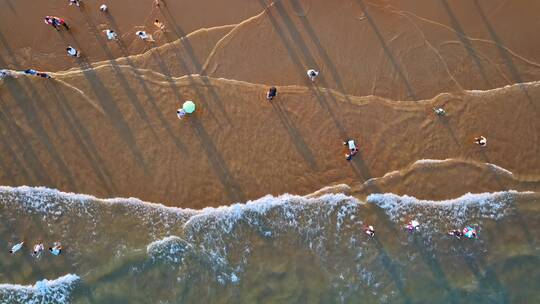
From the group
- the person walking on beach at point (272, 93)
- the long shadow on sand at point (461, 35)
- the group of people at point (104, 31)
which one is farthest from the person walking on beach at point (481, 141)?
the group of people at point (104, 31)

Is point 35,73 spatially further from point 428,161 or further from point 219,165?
point 428,161

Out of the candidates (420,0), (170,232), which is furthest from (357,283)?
(420,0)

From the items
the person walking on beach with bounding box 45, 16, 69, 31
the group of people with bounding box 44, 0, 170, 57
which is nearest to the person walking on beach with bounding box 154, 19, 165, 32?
the group of people with bounding box 44, 0, 170, 57

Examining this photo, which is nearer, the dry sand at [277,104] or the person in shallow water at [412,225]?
the person in shallow water at [412,225]

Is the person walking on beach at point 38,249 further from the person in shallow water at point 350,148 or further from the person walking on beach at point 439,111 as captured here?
the person walking on beach at point 439,111

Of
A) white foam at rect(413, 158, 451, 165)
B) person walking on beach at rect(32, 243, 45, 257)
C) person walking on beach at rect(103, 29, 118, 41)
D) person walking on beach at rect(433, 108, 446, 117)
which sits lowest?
white foam at rect(413, 158, 451, 165)

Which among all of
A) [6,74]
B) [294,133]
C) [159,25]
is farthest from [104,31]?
[294,133]

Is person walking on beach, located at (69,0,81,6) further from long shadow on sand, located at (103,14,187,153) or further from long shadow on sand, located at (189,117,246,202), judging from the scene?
long shadow on sand, located at (189,117,246,202)
